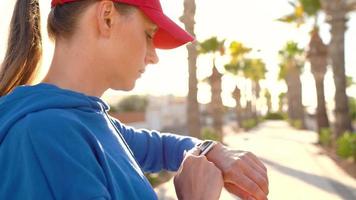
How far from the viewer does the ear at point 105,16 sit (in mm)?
1328

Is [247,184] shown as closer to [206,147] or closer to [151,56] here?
[206,147]

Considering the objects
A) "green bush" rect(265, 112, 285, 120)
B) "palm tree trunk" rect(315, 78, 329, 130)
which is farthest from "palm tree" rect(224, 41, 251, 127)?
"green bush" rect(265, 112, 285, 120)

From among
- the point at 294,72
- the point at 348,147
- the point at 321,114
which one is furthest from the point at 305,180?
the point at 294,72

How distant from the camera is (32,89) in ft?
3.89

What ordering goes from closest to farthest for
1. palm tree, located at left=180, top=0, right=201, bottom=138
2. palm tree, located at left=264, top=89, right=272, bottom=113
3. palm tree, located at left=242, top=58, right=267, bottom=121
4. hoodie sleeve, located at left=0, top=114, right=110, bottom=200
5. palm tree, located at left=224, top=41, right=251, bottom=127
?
1. hoodie sleeve, located at left=0, top=114, right=110, bottom=200
2. palm tree, located at left=180, top=0, right=201, bottom=138
3. palm tree, located at left=224, top=41, right=251, bottom=127
4. palm tree, located at left=242, top=58, right=267, bottom=121
5. palm tree, located at left=264, top=89, right=272, bottom=113

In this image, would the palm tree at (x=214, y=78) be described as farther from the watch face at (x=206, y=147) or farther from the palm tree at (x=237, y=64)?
the watch face at (x=206, y=147)

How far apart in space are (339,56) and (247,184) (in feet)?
54.2

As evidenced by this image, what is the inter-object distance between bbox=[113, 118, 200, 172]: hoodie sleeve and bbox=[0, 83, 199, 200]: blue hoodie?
59 centimetres

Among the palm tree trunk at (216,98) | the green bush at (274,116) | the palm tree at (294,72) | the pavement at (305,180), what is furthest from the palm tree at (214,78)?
the green bush at (274,116)

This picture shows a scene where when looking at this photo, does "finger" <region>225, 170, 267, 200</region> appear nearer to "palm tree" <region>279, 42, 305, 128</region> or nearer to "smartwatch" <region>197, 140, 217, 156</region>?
"smartwatch" <region>197, 140, 217, 156</region>

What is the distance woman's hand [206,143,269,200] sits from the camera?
1322mm

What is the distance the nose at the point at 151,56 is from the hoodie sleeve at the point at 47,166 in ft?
1.66

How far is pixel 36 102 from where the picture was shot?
110 cm

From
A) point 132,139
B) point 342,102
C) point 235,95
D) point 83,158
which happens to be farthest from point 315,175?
point 235,95
